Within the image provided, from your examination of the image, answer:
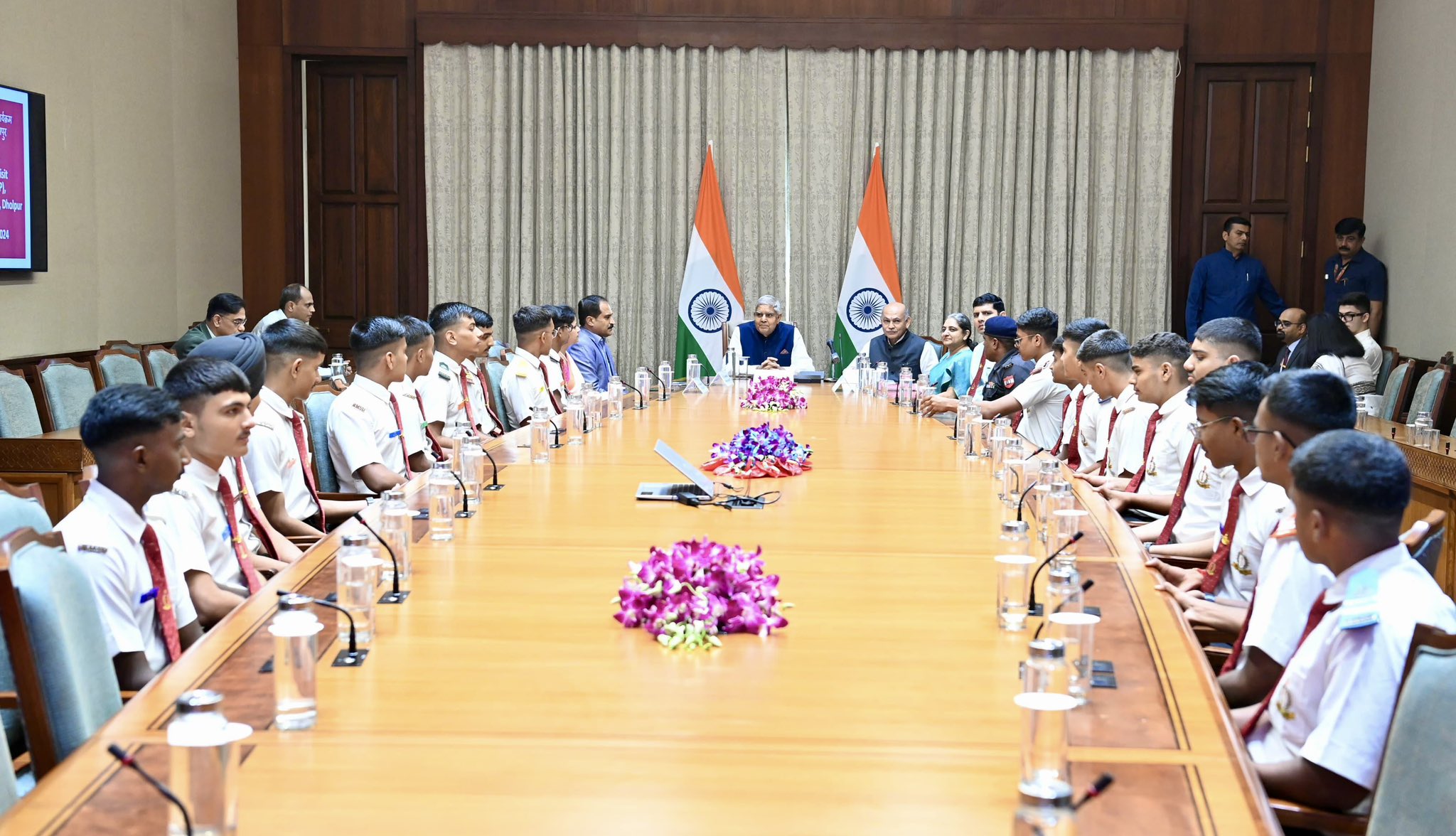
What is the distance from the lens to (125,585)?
Result: 2537mm

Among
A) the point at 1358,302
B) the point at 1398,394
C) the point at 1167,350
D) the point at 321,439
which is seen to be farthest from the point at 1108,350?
the point at 1358,302

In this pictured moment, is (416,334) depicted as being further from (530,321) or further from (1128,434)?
(1128,434)

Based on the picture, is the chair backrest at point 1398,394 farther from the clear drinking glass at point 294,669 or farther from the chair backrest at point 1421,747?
the clear drinking glass at point 294,669

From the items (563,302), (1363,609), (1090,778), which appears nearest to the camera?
(1090,778)

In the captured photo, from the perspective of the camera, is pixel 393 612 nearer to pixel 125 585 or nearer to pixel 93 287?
pixel 125 585

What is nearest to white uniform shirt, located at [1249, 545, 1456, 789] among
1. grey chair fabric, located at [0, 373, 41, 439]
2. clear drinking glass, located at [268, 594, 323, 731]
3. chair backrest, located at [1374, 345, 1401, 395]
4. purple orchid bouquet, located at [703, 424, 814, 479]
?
clear drinking glass, located at [268, 594, 323, 731]

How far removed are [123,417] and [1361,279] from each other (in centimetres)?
873

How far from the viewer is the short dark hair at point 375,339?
15.7 ft

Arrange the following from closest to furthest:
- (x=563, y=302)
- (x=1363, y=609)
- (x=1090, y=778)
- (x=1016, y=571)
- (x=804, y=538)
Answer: (x=1090, y=778)
(x=1363, y=609)
(x=1016, y=571)
(x=804, y=538)
(x=563, y=302)

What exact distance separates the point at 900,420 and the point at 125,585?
162 inches

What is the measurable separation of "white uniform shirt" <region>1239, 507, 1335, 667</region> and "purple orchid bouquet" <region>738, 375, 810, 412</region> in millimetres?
3950

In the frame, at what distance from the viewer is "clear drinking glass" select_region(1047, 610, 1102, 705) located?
6.79ft

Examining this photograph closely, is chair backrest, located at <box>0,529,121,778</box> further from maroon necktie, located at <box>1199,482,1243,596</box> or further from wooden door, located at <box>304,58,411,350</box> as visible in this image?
wooden door, located at <box>304,58,411,350</box>

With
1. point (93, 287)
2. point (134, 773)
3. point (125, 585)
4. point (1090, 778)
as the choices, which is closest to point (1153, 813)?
point (1090, 778)
